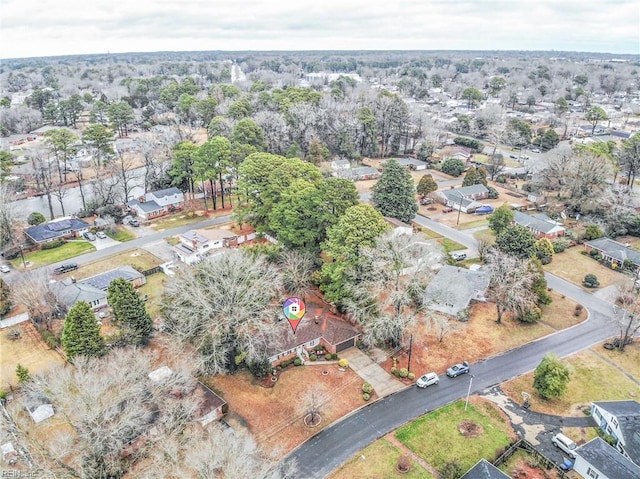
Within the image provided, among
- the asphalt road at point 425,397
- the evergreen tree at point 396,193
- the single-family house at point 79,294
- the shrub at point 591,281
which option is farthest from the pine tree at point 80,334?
the shrub at point 591,281

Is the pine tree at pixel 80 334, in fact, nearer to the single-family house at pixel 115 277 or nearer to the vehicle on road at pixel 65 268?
the single-family house at pixel 115 277

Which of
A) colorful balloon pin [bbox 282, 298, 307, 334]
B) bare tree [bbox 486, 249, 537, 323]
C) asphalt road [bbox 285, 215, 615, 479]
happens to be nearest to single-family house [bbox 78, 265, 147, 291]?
colorful balloon pin [bbox 282, 298, 307, 334]

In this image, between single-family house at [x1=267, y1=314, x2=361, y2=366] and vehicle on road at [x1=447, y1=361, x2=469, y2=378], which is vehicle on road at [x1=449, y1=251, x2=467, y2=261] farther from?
single-family house at [x1=267, y1=314, x2=361, y2=366]

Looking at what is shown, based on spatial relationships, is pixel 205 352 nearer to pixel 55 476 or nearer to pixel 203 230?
pixel 55 476

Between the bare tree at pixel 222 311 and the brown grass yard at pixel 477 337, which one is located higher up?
the bare tree at pixel 222 311

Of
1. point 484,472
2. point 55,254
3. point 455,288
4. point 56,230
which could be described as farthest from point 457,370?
point 56,230

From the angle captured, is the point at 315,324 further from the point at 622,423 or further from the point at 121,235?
the point at 121,235
